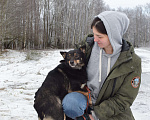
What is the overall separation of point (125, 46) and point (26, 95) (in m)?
3.71

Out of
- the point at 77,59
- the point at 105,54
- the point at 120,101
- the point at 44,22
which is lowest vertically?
the point at 120,101

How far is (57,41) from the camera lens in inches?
1132

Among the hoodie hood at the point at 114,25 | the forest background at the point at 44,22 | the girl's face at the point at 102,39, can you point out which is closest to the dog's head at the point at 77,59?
the girl's face at the point at 102,39

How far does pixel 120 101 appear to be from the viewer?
1899 millimetres

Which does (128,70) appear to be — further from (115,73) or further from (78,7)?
(78,7)

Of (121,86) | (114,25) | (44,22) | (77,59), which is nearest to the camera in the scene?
(114,25)

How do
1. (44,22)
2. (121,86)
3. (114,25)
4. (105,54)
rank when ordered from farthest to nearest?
(44,22), (105,54), (121,86), (114,25)

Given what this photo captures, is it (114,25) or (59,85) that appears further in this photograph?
(59,85)

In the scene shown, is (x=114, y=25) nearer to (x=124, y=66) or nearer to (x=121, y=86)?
(x=124, y=66)

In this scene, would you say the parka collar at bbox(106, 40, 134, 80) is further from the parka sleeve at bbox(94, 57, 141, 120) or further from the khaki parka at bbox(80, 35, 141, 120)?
the parka sleeve at bbox(94, 57, 141, 120)

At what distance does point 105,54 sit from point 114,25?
1.48 ft

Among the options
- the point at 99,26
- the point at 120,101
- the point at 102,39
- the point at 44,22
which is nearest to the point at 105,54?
the point at 102,39

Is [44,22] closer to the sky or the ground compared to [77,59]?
closer to the sky

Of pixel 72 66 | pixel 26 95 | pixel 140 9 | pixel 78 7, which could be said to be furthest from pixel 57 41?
pixel 140 9
